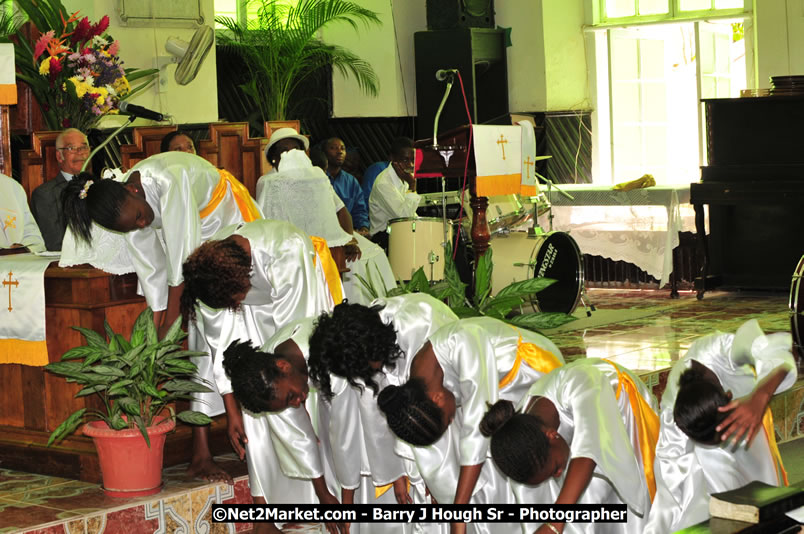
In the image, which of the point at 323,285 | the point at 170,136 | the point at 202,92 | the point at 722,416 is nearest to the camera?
the point at 722,416

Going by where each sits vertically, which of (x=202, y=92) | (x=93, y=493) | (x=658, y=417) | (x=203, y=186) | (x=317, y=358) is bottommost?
(x=93, y=493)

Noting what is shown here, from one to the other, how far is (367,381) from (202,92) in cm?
648

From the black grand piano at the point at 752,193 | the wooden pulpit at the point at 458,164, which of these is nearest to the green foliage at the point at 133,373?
A: the wooden pulpit at the point at 458,164

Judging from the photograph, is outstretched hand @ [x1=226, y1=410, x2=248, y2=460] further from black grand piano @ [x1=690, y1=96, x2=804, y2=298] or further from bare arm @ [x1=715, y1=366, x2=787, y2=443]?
black grand piano @ [x1=690, y1=96, x2=804, y2=298]

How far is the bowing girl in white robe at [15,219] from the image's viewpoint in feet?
21.0

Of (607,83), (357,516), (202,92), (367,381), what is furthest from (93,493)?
(607,83)

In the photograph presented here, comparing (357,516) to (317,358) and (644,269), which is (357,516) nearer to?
(317,358)

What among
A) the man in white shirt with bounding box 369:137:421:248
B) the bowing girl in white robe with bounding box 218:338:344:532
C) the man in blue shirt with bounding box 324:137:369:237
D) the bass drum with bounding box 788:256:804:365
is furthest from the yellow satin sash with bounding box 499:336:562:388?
the man in white shirt with bounding box 369:137:421:248

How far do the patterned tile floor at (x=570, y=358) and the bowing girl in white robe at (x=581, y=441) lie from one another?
57.0 inches

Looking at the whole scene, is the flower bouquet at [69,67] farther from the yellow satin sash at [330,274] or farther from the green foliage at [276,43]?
the green foliage at [276,43]

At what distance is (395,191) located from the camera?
935cm

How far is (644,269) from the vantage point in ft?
33.2

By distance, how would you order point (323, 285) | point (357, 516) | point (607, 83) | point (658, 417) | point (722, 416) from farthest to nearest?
1. point (607, 83)
2. point (323, 285)
3. point (658, 417)
4. point (722, 416)
5. point (357, 516)

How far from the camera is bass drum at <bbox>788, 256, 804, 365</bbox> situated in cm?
681
